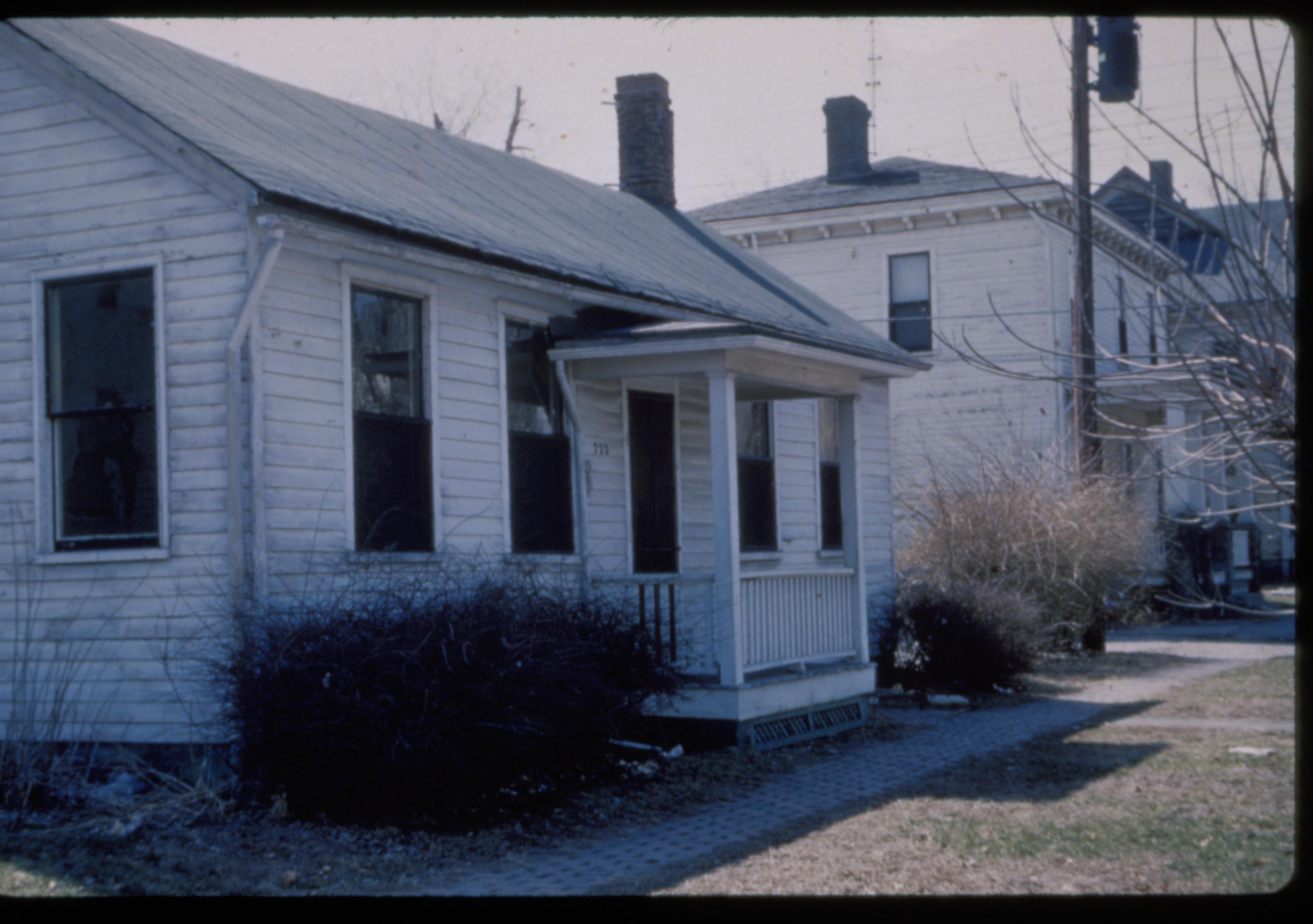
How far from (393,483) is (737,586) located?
2.80 m

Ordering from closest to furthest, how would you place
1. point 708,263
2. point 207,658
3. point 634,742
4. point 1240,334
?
1. point 1240,334
2. point 207,658
3. point 634,742
4. point 708,263

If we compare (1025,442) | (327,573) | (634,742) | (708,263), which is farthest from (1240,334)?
(1025,442)

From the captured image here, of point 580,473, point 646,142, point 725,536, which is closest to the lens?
point 725,536

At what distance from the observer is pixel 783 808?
874 centimetres

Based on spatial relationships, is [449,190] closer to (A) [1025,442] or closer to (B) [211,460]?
(B) [211,460]

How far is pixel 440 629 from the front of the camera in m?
7.73

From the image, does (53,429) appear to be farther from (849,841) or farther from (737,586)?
(849,841)

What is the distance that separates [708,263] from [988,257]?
10.1m

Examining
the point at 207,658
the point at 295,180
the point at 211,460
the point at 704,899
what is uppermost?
the point at 295,180

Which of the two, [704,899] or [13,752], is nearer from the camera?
[704,899]

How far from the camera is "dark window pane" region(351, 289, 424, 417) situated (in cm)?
939

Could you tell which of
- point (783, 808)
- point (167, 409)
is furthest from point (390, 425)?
point (783, 808)

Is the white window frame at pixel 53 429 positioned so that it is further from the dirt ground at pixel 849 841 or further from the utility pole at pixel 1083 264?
the utility pole at pixel 1083 264

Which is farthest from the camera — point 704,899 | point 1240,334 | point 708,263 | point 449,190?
point 708,263
